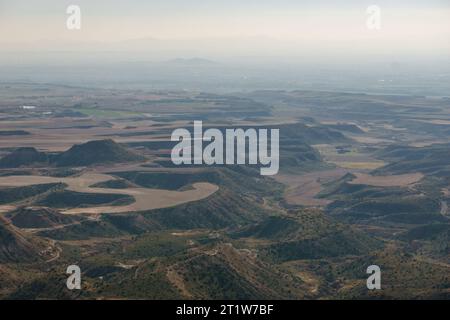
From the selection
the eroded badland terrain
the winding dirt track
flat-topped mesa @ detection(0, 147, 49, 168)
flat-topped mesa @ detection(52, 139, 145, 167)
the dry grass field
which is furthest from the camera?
flat-topped mesa @ detection(0, 147, 49, 168)

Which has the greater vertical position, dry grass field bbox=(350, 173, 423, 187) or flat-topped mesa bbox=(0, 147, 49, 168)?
flat-topped mesa bbox=(0, 147, 49, 168)

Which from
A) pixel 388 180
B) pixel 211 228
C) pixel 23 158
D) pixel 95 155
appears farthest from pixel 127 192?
pixel 388 180

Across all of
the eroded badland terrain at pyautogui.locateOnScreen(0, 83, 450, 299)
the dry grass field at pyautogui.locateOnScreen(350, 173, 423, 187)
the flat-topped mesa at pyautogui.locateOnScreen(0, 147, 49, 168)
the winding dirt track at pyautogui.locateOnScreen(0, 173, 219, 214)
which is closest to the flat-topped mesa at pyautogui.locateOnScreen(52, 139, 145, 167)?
the eroded badland terrain at pyautogui.locateOnScreen(0, 83, 450, 299)

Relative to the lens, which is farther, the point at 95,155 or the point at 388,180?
the point at 95,155

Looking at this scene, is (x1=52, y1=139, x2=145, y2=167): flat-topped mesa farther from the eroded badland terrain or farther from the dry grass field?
the dry grass field

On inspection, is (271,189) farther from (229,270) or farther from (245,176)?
(229,270)

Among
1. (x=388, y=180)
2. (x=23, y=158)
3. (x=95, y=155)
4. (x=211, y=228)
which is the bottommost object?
(x=211, y=228)

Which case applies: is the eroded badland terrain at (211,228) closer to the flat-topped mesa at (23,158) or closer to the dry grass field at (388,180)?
the dry grass field at (388,180)

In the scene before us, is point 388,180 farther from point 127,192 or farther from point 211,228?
point 127,192

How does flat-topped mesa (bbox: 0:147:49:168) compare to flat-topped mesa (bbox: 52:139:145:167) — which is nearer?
flat-topped mesa (bbox: 52:139:145:167)
